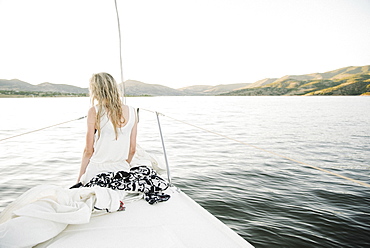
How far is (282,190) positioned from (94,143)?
2.82 metres

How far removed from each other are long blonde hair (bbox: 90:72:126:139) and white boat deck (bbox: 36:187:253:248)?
701 millimetres

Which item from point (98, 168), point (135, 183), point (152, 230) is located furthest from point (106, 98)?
point (152, 230)

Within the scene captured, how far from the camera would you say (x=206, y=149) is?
6.64 m

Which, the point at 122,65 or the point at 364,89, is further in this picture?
the point at 364,89

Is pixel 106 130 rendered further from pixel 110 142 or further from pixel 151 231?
pixel 151 231

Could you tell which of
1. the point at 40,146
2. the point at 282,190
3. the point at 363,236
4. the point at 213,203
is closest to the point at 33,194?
the point at 213,203

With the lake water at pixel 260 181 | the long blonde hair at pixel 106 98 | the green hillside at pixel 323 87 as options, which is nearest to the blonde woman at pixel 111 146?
the long blonde hair at pixel 106 98

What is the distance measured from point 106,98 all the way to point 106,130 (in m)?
0.26

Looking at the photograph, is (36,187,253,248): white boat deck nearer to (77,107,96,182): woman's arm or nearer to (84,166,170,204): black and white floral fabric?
(84,166,170,204): black and white floral fabric

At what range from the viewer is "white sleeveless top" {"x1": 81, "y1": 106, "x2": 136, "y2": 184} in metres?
2.11

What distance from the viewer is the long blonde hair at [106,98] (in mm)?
2078

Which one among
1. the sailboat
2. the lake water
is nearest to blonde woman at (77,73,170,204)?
the sailboat

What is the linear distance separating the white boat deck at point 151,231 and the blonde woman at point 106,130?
0.50 metres

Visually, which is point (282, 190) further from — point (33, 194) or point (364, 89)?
point (364, 89)
